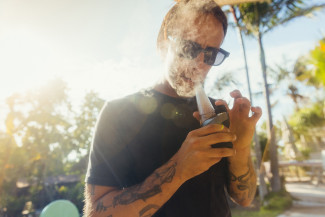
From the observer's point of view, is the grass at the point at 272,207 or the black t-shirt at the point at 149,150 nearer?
the black t-shirt at the point at 149,150

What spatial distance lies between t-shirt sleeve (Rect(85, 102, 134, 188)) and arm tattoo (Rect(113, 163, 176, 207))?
13 centimetres

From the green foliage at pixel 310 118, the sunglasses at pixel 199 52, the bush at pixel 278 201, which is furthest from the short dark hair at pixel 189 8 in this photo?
the green foliage at pixel 310 118

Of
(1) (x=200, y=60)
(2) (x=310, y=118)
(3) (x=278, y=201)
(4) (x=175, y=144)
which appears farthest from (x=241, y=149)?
(2) (x=310, y=118)

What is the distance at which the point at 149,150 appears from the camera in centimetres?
136

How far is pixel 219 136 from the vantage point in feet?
2.95

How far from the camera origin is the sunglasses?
4.82 feet

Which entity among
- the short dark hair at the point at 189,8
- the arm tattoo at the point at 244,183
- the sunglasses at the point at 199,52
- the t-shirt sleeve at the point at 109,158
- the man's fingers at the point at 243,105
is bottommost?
the arm tattoo at the point at 244,183

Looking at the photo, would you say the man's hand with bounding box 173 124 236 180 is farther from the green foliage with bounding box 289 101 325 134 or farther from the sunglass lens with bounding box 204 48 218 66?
the green foliage with bounding box 289 101 325 134

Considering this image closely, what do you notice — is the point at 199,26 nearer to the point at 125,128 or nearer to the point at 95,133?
the point at 125,128

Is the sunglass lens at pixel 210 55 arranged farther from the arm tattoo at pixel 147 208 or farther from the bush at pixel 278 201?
the bush at pixel 278 201

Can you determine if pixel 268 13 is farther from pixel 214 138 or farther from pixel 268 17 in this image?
pixel 214 138

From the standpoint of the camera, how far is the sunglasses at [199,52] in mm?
1468

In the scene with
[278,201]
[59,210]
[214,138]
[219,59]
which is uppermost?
[219,59]

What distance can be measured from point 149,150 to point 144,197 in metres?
0.33
